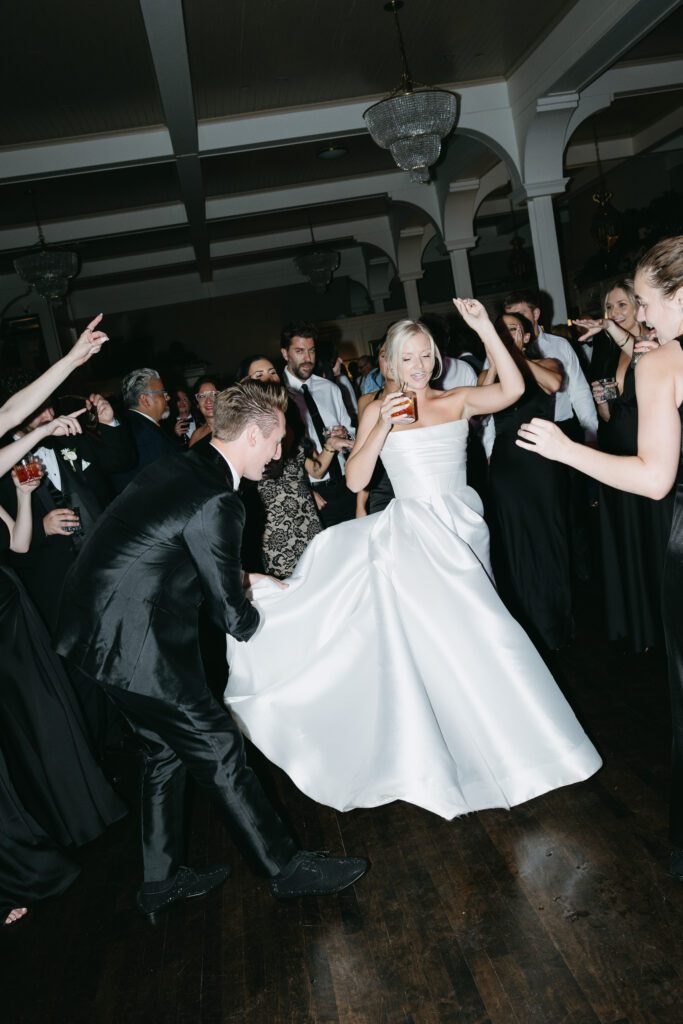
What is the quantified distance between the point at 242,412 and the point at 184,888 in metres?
1.43

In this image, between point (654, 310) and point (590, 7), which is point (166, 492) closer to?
point (654, 310)

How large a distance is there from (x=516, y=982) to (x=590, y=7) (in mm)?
5351

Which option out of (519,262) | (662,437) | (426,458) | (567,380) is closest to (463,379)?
(567,380)

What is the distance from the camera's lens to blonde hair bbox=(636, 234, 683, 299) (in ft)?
5.84

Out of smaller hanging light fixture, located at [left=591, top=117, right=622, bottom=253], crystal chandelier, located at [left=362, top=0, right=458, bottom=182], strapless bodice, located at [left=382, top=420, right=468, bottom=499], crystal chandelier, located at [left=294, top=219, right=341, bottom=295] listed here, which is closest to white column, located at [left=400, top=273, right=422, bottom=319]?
crystal chandelier, located at [left=294, top=219, right=341, bottom=295]

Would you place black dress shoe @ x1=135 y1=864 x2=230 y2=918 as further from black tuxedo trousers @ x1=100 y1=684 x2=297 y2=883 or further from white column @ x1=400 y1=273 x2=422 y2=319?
white column @ x1=400 y1=273 x2=422 y2=319

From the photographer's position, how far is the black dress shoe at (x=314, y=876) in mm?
2234

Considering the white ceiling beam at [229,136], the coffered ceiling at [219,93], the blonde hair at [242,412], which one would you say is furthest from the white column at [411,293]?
the blonde hair at [242,412]

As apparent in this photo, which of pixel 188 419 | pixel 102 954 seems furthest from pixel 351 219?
pixel 102 954

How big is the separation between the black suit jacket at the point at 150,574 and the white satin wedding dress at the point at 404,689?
0.47 metres

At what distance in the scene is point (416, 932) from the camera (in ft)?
6.73

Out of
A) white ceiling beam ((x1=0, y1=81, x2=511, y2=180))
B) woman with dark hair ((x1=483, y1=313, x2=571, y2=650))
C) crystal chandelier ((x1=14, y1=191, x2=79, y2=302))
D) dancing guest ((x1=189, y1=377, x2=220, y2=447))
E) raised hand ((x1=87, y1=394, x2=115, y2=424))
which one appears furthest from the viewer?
crystal chandelier ((x1=14, y1=191, x2=79, y2=302))

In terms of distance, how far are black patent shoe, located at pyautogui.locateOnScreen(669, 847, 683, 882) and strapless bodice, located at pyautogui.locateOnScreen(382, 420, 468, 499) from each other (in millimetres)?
1356

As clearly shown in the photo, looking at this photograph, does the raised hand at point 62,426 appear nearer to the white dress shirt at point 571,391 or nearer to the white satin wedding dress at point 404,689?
the white satin wedding dress at point 404,689
